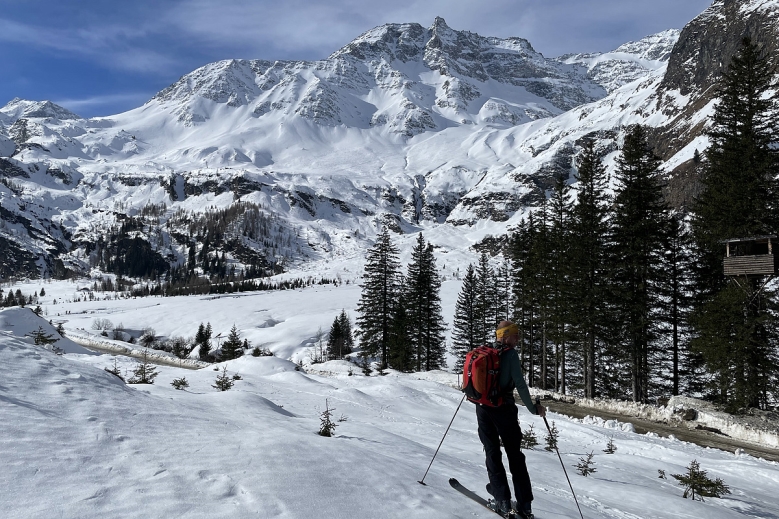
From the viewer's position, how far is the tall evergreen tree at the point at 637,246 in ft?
72.5

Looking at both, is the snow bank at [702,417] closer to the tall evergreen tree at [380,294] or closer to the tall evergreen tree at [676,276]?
the tall evergreen tree at [676,276]

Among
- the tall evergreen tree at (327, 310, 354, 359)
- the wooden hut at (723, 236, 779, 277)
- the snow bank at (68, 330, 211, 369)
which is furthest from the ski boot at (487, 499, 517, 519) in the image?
the tall evergreen tree at (327, 310, 354, 359)

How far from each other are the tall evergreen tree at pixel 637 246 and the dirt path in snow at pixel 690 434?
495 cm

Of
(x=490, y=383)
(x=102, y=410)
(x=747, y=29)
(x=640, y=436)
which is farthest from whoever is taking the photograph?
(x=747, y=29)

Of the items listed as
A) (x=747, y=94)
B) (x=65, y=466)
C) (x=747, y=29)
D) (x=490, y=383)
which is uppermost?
(x=747, y=29)

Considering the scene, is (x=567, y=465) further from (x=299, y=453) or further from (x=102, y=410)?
(x=102, y=410)

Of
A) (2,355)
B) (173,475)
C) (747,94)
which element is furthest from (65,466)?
(747,94)

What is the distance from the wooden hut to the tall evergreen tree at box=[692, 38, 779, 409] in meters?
0.50

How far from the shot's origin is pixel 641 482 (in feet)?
27.3

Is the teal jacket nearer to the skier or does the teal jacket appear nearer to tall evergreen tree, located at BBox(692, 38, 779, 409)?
the skier

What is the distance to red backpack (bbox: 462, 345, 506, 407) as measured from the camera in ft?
16.9

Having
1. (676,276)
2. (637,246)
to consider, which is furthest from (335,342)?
(637,246)

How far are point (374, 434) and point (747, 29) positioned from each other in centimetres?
24728

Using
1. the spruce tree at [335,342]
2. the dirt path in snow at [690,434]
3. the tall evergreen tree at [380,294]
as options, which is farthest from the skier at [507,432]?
the spruce tree at [335,342]
